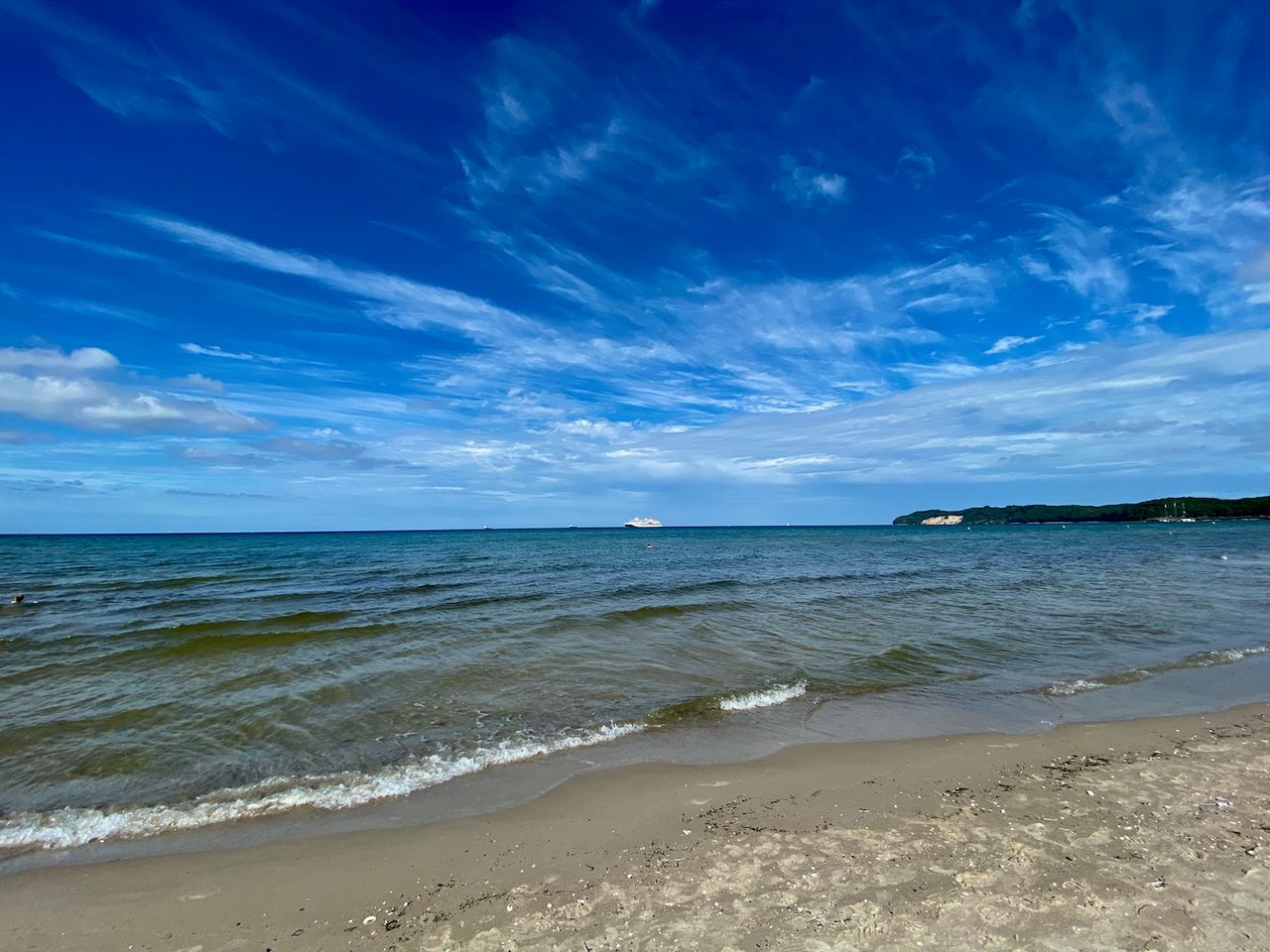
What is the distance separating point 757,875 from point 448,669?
29.7 ft

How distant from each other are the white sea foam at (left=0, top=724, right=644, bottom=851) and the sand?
28.5 inches

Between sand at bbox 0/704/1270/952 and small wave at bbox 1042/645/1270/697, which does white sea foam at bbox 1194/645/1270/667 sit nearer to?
small wave at bbox 1042/645/1270/697

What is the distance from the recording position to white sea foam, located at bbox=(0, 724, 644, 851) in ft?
20.5

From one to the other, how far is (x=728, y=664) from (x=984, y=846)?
7.89 m

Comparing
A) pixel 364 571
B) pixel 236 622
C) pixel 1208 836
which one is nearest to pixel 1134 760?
pixel 1208 836

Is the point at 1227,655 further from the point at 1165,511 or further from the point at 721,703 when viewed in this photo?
the point at 1165,511

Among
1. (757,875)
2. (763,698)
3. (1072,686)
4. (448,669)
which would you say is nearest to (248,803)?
(757,875)

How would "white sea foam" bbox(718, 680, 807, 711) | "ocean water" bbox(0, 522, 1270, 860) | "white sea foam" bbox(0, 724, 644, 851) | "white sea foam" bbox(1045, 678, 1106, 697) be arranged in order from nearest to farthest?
"white sea foam" bbox(0, 724, 644, 851) → "ocean water" bbox(0, 522, 1270, 860) → "white sea foam" bbox(718, 680, 807, 711) → "white sea foam" bbox(1045, 678, 1106, 697)

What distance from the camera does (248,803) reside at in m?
6.81

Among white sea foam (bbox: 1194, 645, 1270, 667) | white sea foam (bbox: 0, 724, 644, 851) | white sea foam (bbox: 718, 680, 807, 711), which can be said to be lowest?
white sea foam (bbox: 0, 724, 644, 851)

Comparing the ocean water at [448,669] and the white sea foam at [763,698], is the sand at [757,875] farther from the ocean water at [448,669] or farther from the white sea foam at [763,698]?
the white sea foam at [763,698]

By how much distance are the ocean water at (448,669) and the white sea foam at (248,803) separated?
3 centimetres

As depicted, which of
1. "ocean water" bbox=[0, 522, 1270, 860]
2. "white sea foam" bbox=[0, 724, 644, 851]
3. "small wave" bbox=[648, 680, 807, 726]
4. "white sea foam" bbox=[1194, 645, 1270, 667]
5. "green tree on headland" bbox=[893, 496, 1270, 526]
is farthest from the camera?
"green tree on headland" bbox=[893, 496, 1270, 526]

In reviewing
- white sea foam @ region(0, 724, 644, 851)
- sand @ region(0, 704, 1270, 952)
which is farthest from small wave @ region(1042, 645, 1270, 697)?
white sea foam @ region(0, 724, 644, 851)
